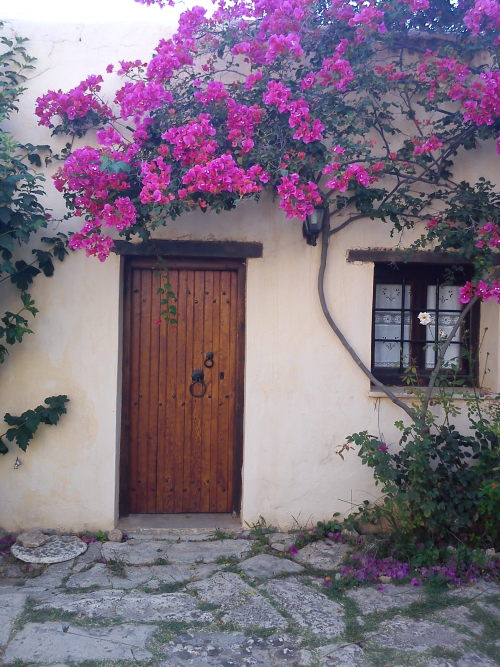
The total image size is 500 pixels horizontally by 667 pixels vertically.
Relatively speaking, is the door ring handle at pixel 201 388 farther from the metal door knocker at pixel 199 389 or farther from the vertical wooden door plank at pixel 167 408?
the vertical wooden door plank at pixel 167 408

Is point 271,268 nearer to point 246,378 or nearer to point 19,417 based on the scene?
point 246,378

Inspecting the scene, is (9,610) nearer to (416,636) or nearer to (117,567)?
(117,567)

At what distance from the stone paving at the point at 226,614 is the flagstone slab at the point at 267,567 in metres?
0.01

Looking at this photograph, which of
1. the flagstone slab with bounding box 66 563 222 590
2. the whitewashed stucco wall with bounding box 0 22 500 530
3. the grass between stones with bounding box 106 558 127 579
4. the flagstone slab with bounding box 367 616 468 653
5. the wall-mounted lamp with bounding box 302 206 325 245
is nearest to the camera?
the flagstone slab with bounding box 367 616 468 653

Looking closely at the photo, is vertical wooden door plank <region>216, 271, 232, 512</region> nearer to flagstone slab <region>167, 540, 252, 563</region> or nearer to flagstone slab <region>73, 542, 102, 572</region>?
flagstone slab <region>167, 540, 252, 563</region>

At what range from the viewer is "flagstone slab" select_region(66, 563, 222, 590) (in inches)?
163

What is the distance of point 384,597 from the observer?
3977mm

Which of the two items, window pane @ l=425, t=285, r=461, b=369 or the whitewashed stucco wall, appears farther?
window pane @ l=425, t=285, r=461, b=369

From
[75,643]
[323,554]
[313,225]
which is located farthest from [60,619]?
[313,225]

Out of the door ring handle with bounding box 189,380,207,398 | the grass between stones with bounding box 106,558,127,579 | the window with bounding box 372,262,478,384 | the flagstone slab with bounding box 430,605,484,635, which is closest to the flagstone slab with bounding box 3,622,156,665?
the grass between stones with bounding box 106,558,127,579

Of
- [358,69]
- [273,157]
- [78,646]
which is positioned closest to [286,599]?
[78,646]

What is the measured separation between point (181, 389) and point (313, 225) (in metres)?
1.67

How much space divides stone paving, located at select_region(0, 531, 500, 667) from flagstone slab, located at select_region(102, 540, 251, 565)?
1 cm

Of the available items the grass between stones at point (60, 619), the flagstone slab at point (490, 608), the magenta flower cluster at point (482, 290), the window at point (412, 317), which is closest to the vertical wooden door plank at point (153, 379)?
the grass between stones at point (60, 619)
